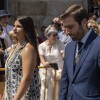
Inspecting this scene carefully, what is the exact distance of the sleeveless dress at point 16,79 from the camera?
209 inches

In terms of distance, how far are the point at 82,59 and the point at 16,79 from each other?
3.98ft

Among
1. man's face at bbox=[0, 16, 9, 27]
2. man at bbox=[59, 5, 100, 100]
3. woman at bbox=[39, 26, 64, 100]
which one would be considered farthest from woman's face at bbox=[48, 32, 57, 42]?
man at bbox=[59, 5, 100, 100]

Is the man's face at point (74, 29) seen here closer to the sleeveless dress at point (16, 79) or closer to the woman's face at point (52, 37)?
the sleeveless dress at point (16, 79)

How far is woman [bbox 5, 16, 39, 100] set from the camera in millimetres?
5215

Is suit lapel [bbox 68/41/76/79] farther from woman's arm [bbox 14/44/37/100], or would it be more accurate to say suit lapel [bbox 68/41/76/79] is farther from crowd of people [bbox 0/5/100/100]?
woman's arm [bbox 14/44/37/100]

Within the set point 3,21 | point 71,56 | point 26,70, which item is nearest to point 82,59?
point 71,56

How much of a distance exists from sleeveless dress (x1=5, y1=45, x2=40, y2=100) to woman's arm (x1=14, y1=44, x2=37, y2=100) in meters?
0.10

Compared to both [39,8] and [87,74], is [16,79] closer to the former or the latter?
[87,74]

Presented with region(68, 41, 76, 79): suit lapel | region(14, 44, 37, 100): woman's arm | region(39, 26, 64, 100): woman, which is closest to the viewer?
region(68, 41, 76, 79): suit lapel

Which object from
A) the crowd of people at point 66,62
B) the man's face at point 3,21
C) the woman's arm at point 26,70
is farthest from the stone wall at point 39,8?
the woman's arm at point 26,70

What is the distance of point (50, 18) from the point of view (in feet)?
45.9

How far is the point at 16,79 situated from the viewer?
533 cm

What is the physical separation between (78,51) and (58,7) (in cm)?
964

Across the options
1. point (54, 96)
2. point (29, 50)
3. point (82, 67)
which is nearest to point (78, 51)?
point (82, 67)
